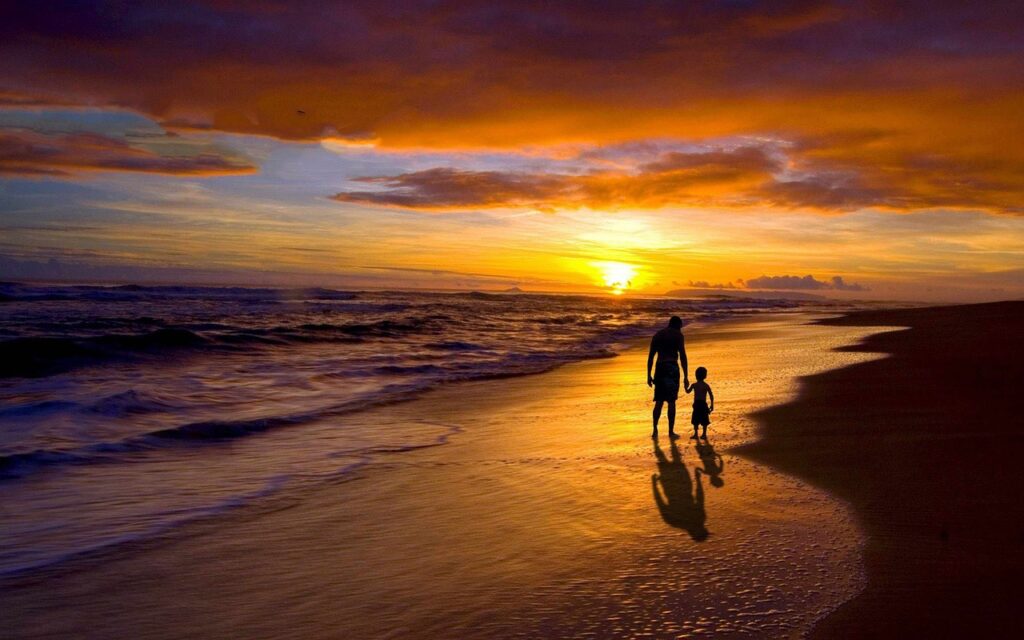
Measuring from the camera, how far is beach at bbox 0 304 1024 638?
440 centimetres

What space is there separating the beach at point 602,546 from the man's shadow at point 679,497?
1.2 inches

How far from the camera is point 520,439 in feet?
33.2

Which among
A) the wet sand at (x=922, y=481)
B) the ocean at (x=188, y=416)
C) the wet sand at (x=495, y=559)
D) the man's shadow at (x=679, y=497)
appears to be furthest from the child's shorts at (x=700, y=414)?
the ocean at (x=188, y=416)

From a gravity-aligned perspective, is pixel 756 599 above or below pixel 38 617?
above

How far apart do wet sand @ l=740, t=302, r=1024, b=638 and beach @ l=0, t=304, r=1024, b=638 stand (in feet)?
0.09

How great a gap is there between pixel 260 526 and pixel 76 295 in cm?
6324

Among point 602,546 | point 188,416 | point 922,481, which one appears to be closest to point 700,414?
point 922,481

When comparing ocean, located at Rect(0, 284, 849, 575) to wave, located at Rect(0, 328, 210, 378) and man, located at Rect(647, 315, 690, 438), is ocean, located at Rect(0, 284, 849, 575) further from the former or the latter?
man, located at Rect(647, 315, 690, 438)

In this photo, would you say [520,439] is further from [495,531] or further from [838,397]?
[838,397]

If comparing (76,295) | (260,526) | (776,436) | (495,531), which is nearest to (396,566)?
(495,531)

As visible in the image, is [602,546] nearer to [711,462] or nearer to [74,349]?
[711,462]

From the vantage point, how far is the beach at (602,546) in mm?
4402

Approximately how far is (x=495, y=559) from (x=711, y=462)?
3.89 m

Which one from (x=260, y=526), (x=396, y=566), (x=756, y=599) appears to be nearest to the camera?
(x=756, y=599)
